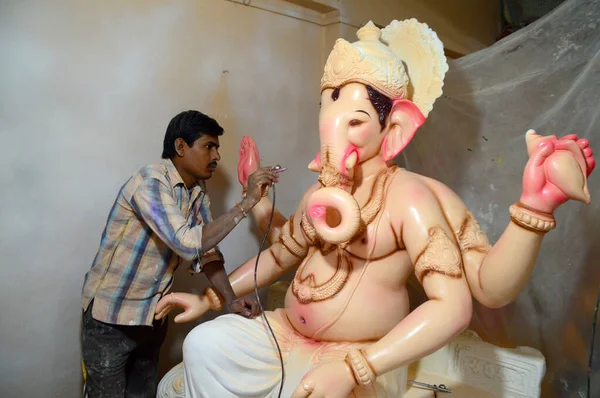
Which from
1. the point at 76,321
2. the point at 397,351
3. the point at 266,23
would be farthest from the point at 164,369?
the point at 266,23

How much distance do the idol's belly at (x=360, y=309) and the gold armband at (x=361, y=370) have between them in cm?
19

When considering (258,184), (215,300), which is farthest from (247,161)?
(215,300)

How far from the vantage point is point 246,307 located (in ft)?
5.57

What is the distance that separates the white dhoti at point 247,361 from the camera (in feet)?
4.63

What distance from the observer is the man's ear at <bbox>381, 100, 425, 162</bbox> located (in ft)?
5.07

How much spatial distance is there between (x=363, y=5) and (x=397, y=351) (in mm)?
1903

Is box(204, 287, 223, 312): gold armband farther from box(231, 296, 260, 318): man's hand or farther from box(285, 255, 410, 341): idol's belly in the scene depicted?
box(285, 255, 410, 341): idol's belly

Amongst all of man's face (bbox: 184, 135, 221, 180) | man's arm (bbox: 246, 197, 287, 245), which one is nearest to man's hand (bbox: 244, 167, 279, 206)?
man's face (bbox: 184, 135, 221, 180)

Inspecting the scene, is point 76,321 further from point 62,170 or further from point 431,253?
point 431,253

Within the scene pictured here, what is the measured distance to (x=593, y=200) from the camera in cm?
164

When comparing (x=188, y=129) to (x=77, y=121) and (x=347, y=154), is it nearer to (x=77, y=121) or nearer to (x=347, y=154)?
(x=77, y=121)

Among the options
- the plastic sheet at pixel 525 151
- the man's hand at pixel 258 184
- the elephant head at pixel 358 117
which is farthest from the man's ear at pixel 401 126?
the plastic sheet at pixel 525 151

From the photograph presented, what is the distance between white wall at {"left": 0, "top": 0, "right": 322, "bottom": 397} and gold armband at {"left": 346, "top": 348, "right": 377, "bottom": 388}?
3.86 ft

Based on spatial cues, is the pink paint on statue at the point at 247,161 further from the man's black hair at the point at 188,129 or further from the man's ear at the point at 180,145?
the man's ear at the point at 180,145
